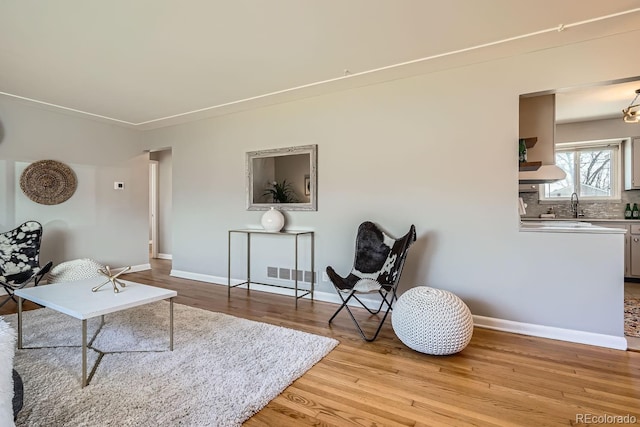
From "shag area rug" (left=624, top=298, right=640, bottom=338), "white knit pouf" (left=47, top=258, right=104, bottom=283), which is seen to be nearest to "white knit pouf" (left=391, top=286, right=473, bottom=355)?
"shag area rug" (left=624, top=298, right=640, bottom=338)

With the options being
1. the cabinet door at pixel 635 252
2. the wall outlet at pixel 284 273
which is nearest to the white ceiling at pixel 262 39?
the wall outlet at pixel 284 273

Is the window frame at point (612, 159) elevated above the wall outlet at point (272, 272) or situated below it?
above

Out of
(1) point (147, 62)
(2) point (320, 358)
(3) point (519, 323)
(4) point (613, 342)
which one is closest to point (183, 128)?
(1) point (147, 62)

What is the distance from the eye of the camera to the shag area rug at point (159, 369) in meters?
1.74

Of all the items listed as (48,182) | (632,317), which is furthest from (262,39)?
(632,317)

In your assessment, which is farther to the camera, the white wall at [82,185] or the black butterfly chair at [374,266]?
the white wall at [82,185]

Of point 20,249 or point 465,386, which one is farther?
point 20,249

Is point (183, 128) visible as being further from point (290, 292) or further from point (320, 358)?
point (320, 358)

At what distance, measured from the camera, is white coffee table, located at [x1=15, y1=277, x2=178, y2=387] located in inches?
79.4

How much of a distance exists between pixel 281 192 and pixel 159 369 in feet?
8.44

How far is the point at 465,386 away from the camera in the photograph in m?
2.05

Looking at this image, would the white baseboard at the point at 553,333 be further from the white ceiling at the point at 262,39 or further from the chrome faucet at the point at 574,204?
the chrome faucet at the point at 574,204

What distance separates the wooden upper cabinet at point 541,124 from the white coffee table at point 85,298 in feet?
12.6

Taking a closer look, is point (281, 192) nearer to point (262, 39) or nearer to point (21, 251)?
point (262, 39)
